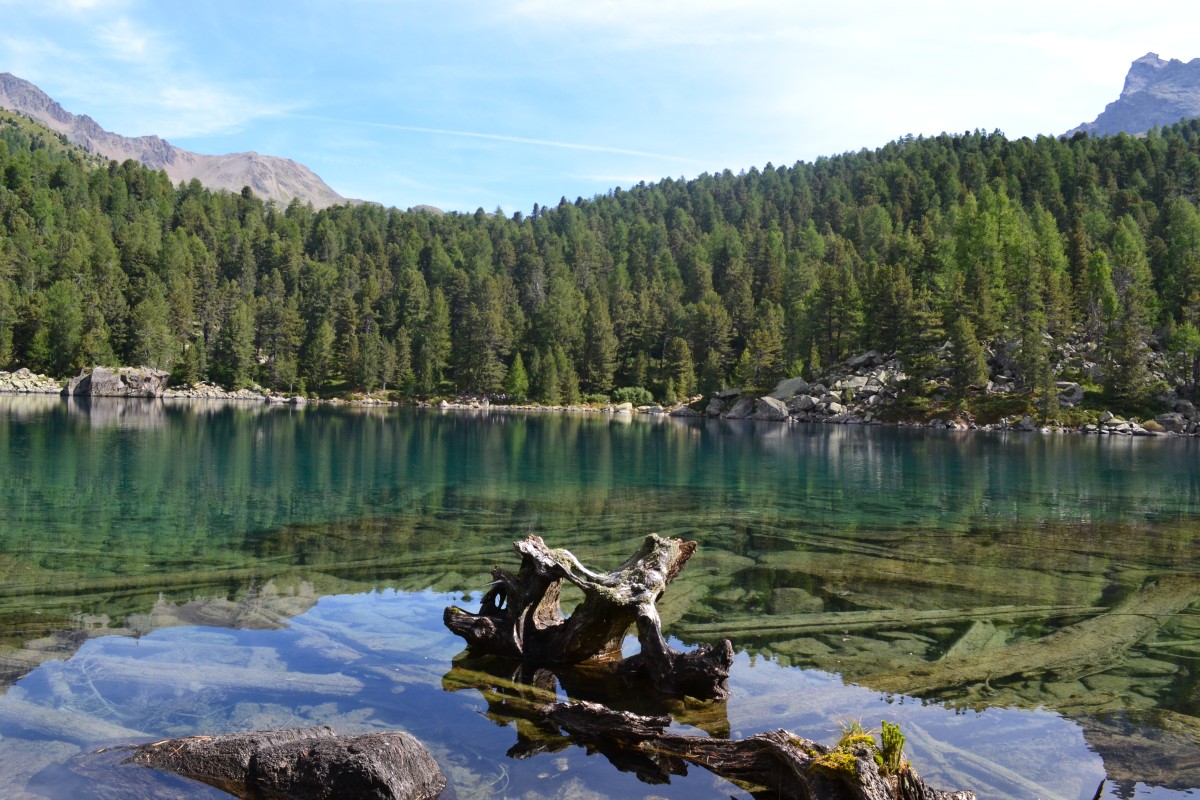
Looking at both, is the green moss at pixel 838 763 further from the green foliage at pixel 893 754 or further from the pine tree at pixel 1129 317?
the pine tree at pixel 1129 317

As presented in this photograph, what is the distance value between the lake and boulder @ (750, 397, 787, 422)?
74.9 metres

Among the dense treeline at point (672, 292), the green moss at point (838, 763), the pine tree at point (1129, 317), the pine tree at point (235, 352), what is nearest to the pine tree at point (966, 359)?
the dense treeline at point (672, 292)

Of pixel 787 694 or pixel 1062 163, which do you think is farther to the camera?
pixel 1062 163

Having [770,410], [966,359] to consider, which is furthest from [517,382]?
[966,359]

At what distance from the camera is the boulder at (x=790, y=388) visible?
382 ft

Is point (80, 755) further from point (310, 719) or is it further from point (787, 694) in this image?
point (787, 694)

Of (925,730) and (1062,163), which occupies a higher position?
(1062,163)

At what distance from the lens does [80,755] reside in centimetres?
866

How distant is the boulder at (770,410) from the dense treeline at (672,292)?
8.02m

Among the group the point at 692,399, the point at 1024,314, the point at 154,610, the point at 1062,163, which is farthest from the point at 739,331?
the point at 154,610

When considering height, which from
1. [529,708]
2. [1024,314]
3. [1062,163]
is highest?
[1062,163]

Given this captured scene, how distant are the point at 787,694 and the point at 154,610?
1072 centimetres

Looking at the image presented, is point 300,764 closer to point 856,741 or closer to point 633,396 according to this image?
point 856,741

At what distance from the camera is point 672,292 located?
513 ft
